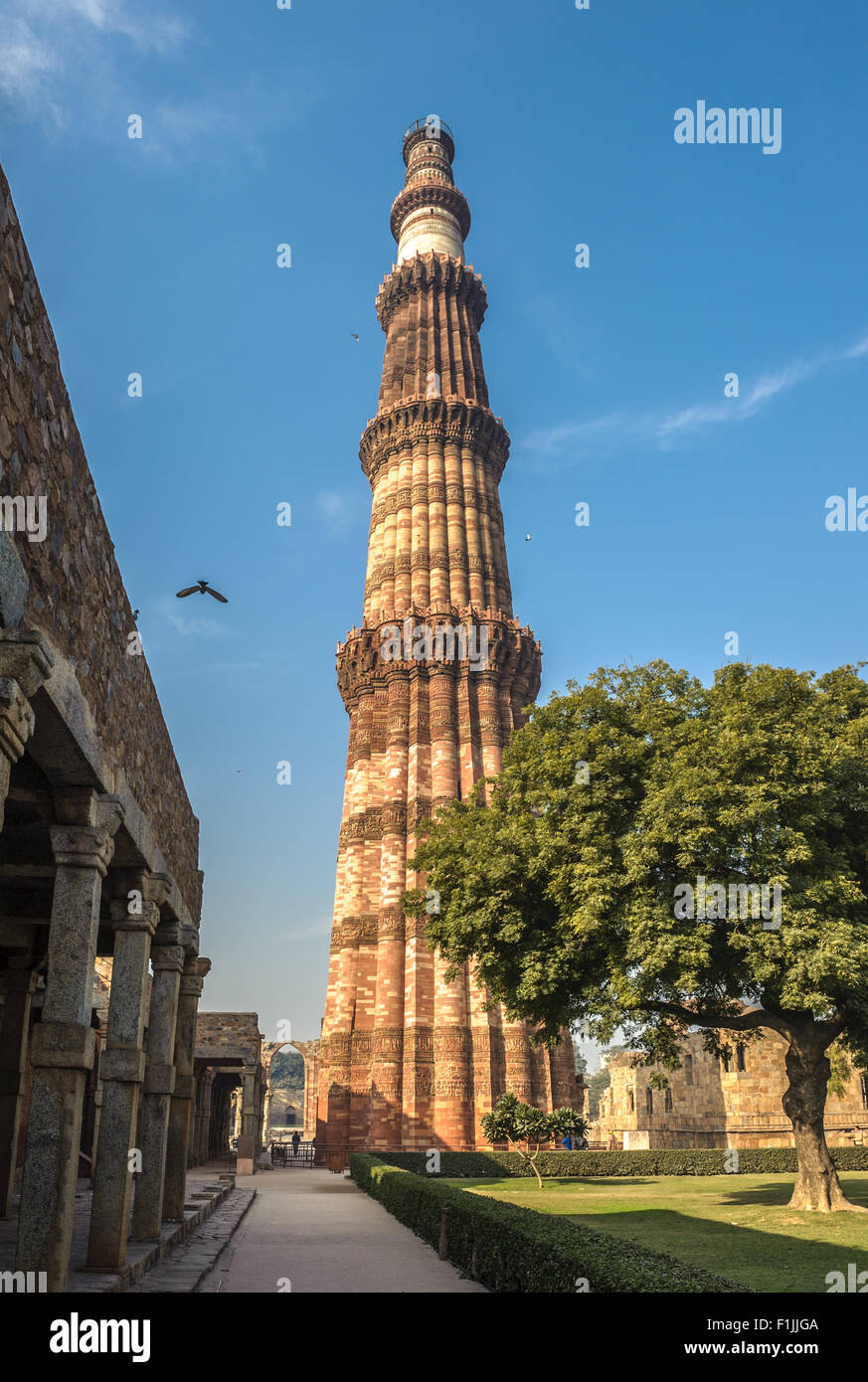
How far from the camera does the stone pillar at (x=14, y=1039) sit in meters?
16.9

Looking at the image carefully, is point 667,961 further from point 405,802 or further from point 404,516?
point 404,516

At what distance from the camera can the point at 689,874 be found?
A: 20.7 m

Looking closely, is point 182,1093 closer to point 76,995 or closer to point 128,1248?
point 128,1248

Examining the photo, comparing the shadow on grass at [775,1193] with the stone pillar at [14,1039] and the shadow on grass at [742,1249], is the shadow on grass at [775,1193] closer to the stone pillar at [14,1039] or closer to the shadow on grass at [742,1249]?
the shadow on grass at [742,1249]

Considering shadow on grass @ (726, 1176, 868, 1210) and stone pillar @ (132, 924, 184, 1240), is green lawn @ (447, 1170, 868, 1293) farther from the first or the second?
stone pillar @ (132, 924, 184, 1240)

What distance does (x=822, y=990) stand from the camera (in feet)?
63.8

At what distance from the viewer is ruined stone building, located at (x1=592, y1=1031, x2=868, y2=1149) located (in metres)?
46.4

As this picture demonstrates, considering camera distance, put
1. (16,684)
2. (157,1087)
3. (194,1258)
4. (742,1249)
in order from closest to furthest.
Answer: (16,684) → (194,1258) → (157,1087) → (742,1249)

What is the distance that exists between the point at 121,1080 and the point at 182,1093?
238 inches

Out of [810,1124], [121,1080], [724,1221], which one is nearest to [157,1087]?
[121,1080]

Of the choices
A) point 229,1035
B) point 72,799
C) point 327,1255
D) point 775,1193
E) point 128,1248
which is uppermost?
point 72,799
